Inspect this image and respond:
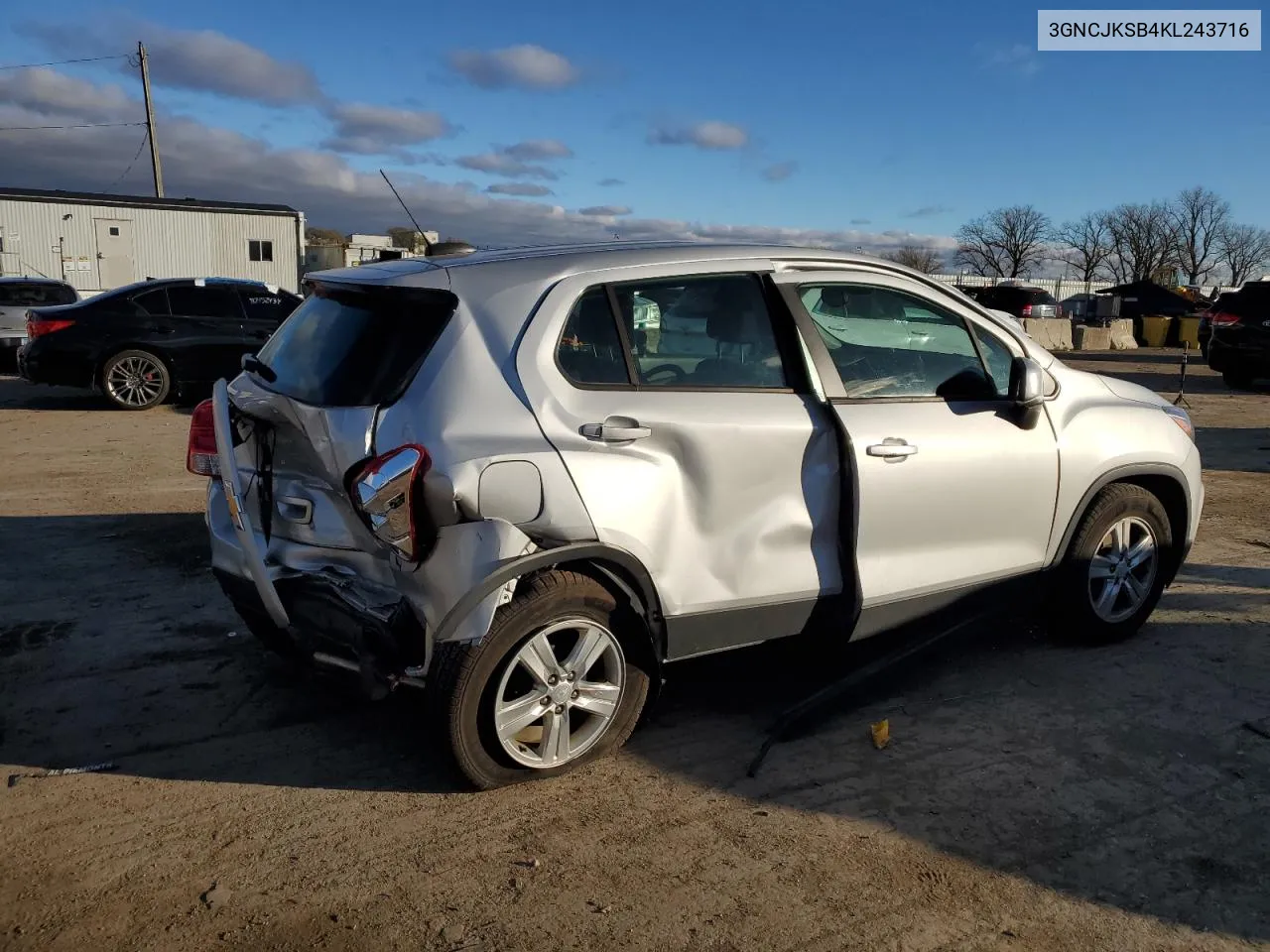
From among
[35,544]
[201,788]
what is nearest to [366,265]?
[201,788]

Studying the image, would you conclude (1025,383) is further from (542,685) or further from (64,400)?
(64,400)

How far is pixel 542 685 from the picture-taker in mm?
3393

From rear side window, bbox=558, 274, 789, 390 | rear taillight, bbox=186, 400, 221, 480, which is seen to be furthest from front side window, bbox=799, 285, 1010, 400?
rear taillight, bbox=186, 400, 221, 480

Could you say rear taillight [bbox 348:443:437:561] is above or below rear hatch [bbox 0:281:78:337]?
below

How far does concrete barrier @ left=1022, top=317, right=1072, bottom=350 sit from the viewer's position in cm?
2859

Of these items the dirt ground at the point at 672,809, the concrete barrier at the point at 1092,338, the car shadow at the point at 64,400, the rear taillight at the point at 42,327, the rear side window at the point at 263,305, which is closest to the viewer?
the dirt ground at the point at 672,809

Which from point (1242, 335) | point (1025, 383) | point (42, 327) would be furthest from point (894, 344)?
point (1242, 335)

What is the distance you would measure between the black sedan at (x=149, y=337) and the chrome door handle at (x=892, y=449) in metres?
9.84

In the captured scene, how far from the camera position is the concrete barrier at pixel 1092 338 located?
104 ft

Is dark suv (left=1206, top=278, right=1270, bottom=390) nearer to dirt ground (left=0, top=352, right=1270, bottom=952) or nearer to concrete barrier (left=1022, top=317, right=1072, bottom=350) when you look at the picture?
concrete barrier (left=1022, top=317, right=1072, bottom=350)

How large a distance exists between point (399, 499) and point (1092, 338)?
32.8 metres

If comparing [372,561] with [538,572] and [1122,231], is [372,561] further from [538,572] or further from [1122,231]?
[1122,231]

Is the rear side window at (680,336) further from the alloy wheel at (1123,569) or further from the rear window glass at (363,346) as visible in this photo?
the alloy wheel at (1123,569)

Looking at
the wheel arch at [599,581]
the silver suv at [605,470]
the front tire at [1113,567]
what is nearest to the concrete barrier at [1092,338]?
the front tire at [1113,567]
